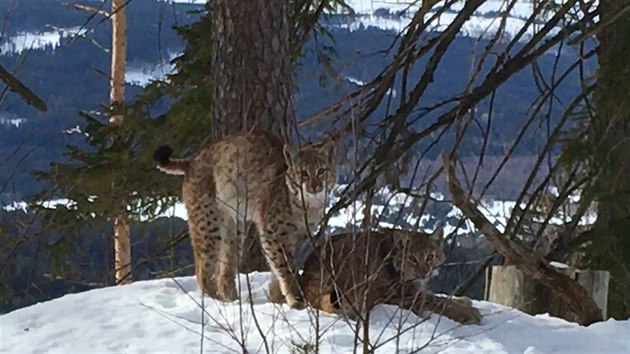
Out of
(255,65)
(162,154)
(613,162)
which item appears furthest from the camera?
(613,162)

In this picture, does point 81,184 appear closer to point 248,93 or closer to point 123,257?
point 248,93

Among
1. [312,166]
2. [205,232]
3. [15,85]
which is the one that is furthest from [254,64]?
[15,85]

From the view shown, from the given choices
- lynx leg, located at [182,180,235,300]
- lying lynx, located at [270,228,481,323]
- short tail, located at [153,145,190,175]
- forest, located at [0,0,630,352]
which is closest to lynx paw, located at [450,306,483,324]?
lying lynx, located at [270,228,481,323]

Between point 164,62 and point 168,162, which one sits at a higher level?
point 164,62

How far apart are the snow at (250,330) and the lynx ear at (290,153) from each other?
2.67 ft

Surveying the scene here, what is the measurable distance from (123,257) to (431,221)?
34.5 feet

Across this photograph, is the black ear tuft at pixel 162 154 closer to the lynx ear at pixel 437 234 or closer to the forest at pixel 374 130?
the forest at pixel 374 130

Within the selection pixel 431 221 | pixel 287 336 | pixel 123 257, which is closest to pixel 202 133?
pixel 431 221

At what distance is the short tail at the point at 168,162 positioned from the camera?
639 cm

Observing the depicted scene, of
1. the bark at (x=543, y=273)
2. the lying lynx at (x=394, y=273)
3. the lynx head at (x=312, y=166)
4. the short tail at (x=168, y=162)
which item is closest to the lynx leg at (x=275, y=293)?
the lying lynx at (x=394, y=273)

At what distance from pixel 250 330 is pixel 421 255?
1.05 meters

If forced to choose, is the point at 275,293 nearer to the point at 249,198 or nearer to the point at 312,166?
the point at 249,198

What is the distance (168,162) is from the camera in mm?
6527

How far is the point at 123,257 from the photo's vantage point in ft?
51.2
